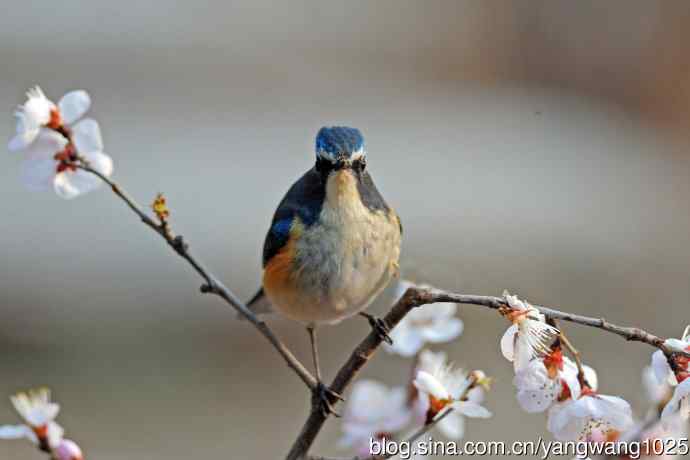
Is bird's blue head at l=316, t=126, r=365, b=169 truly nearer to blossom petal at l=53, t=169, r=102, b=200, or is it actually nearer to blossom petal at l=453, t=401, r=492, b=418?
blossom petal at l=53, t=169, r=102, b=200

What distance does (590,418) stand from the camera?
51.9 inches

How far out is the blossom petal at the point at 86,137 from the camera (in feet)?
5.30

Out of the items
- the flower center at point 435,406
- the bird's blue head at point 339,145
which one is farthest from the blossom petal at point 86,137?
the flower center at point 435,406

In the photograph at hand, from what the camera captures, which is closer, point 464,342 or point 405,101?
point 464,342

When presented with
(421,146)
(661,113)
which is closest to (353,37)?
(421,146)

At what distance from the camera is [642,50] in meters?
7.46

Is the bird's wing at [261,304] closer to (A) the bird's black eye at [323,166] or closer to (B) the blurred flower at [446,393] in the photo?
(A) the bird's black eye at [323,166]

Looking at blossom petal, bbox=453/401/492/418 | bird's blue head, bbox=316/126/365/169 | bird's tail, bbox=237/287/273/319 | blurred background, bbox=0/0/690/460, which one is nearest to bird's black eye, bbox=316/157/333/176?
bird's blue head, bbox=316/126/365/169

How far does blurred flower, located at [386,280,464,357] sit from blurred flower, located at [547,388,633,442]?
1.51 feet

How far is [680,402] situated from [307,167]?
5.12 metres

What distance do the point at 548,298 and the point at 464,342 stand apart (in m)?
0.75

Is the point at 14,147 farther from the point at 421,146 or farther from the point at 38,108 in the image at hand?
the point at 421,146

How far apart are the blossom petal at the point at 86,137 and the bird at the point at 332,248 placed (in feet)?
1.67

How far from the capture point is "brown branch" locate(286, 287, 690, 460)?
120cm
